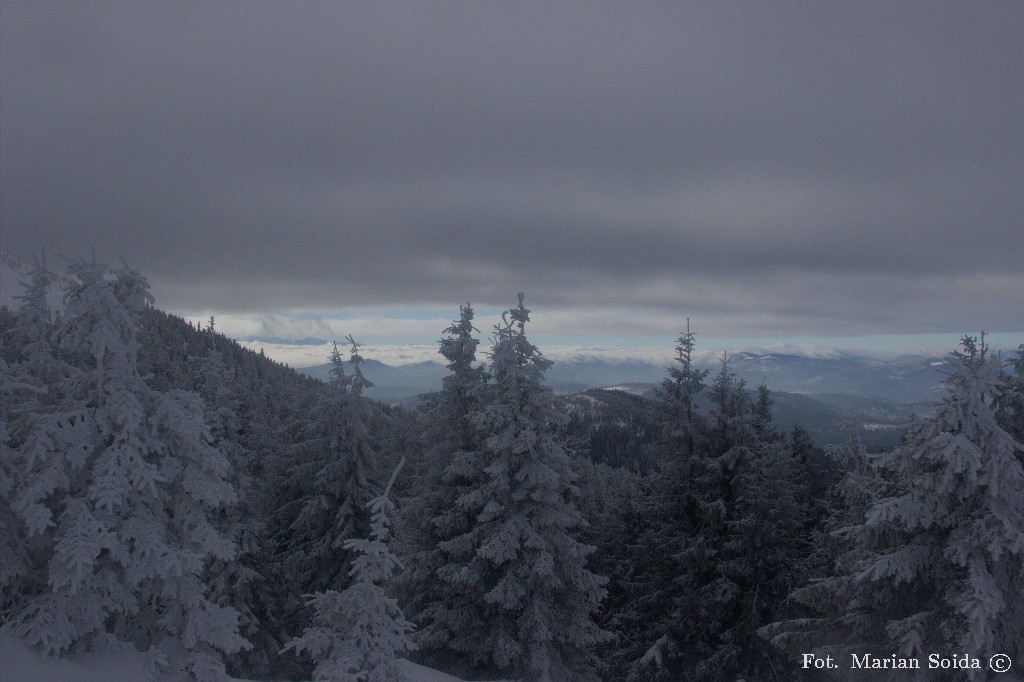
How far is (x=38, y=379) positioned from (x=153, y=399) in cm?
265

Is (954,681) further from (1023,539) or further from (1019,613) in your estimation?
(1023,539)

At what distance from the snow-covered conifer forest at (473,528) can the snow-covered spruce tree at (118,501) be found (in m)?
0.04

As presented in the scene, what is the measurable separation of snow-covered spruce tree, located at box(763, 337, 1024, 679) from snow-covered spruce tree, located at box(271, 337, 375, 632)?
16.3 m

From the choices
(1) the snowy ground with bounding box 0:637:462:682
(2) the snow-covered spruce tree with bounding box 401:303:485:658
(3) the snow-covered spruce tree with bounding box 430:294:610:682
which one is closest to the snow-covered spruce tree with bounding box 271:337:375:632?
(2) the snow-covered spruce tree with bounding box 401:303:485:658

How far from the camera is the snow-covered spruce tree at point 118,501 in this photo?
803 cm

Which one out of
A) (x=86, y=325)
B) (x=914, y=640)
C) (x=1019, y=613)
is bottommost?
(x=914, y=640)

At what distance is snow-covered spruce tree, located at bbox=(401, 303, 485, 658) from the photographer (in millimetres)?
16672

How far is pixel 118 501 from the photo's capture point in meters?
8.19

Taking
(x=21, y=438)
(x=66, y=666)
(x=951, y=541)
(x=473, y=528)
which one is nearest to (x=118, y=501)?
(x=66, y=666)

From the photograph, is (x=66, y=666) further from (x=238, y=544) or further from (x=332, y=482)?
(x=332, y=482)

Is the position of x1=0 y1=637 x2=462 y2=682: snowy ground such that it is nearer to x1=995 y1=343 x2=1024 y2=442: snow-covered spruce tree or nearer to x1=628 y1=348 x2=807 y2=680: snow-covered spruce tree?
x1=995 y1=343 x2=1024 y2=442: snow-covered spruce tree

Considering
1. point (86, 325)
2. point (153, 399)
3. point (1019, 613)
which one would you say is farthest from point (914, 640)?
point (86, 325)

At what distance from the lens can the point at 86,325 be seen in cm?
898

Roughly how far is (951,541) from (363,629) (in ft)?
31.0
